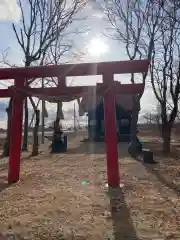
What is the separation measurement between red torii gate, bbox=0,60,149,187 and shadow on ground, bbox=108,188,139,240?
924mm

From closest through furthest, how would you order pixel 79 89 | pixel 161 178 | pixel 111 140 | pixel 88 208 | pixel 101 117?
1. pixel 88 208
2. pixel 111 140
3. pixel 79 89
4. pixel 161 178
5. pixel 101 117

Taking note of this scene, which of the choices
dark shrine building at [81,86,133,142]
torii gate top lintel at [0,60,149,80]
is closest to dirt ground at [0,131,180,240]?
torii gate top lintel at [0,60,149,80]

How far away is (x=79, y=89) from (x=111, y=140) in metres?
1.54

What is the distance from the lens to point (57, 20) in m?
15.9

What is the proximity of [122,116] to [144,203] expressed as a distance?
2038 centimetres

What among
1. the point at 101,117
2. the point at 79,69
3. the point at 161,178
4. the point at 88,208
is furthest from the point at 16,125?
the point at 101,117

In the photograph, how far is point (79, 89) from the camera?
24.8ft

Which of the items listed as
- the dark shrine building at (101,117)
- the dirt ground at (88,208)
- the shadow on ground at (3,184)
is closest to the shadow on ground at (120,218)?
the dirt ground at (88,208)

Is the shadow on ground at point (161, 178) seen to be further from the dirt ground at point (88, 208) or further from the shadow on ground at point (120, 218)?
the shadow on ground at point (120, 218)

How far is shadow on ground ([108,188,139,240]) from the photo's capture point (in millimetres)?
4223

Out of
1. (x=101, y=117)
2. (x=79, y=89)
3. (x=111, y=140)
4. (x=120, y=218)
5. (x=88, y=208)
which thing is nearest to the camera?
(x=120, y=218)

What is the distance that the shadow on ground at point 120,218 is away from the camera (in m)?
4.22

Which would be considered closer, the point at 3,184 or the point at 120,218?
the point at 120,218

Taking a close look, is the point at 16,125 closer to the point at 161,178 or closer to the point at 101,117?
the point at 161,178
